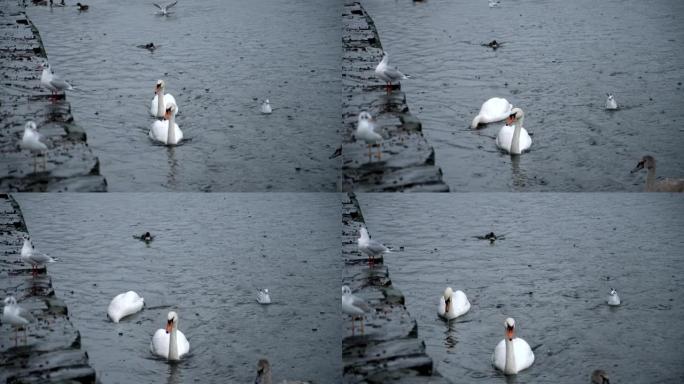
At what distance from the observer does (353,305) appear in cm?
682

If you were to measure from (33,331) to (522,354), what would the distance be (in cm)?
262

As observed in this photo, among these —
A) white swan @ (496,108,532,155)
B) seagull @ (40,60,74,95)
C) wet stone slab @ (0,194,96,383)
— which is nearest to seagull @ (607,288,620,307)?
white swan @ (496,108,532,155)

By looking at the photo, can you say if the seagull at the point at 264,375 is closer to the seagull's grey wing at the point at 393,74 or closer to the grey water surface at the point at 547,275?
the grey water surface at the point at 547,275

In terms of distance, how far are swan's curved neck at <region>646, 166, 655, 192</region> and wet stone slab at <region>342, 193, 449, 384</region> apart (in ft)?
4.96

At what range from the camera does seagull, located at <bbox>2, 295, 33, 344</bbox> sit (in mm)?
6797

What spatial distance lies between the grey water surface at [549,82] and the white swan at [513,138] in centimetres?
6

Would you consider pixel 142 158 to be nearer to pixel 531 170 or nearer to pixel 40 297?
pixel 40 297

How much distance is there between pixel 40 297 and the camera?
7.04 m

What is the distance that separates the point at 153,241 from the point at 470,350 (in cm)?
200

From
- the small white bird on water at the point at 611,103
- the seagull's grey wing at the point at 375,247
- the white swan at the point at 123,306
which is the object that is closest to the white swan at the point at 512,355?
the seagull's grey wing at the point at 375,247

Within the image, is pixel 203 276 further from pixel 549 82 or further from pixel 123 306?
pixel 549 82

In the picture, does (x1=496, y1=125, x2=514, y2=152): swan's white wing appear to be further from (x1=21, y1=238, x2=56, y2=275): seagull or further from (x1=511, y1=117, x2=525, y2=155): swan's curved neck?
(x1=21, y1=238, x2=56, y2=275): seagull

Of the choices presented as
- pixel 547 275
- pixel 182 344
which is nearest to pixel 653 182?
pixel 547 275

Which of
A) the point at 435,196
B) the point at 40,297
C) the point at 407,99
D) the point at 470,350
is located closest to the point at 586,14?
the point at 407,99
